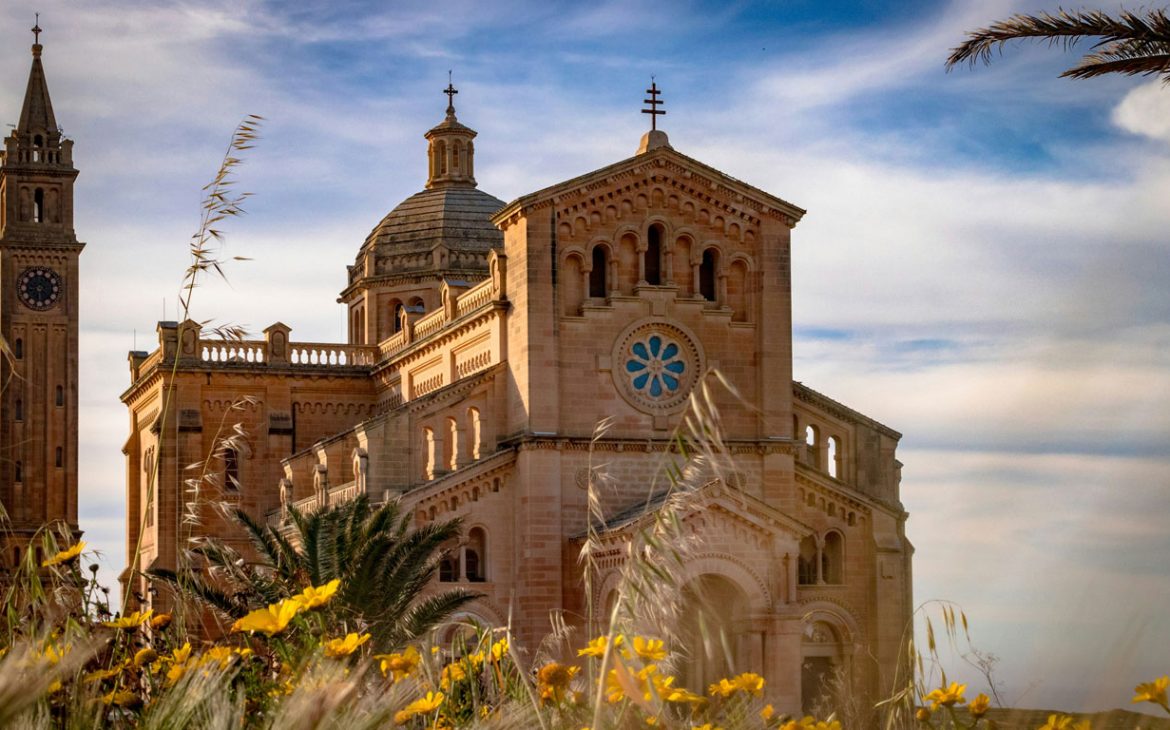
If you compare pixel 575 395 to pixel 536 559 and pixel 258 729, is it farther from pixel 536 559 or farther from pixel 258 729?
pixel 258 729

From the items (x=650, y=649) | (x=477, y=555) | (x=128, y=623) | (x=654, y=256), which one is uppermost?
(x=654, y=256)

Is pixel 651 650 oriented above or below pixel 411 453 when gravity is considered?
below

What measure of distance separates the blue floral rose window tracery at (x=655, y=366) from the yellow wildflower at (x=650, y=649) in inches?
1363

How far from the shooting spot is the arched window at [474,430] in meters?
44.7

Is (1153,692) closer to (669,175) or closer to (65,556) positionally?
(65,556)

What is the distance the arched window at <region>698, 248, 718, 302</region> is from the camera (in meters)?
45.4

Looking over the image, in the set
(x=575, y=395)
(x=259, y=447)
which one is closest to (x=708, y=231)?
(x=575, y=395)

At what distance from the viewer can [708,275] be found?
45.7 metres

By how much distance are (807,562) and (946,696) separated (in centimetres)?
3620

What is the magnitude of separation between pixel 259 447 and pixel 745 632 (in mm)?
23009

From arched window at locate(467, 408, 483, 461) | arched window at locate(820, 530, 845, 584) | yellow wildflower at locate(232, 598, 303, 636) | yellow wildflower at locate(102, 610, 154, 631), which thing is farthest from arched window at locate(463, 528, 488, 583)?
yellow wildflower at locate(232, 598, 303, 636)

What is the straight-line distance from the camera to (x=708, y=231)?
45219 millimetres

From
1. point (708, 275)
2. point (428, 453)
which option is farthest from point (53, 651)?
point (708, 275)

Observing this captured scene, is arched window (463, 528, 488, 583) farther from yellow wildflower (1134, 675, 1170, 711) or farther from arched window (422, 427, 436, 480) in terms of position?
yellow wildflower (1134, 675, 1170, 711)
